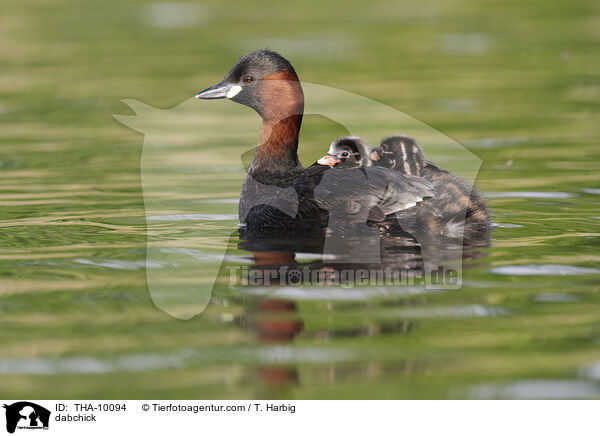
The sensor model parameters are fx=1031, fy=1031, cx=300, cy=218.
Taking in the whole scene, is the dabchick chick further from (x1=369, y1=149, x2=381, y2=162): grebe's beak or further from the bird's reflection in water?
(x1=369, y1=149, x2=381, y2=162): grebe's beak

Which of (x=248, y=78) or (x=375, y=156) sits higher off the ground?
(x=248, y=78)

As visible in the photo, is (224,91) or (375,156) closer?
(375,156)

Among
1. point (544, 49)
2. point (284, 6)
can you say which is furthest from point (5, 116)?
point (284, 6)

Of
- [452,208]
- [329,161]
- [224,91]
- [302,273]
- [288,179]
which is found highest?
[224,91]

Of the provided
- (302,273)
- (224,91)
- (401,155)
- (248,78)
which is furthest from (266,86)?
(302,273)

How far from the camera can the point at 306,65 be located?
1431cm

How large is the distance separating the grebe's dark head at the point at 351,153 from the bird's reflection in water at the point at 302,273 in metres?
0.89
